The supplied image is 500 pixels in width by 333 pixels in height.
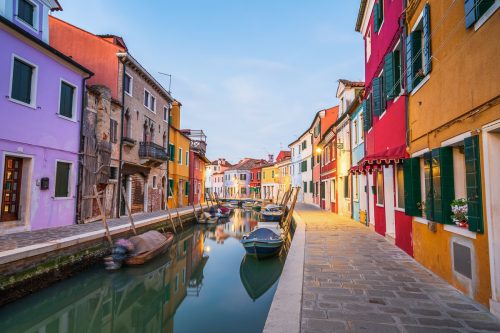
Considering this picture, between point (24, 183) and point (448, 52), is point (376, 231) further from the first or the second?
point (24, 183)

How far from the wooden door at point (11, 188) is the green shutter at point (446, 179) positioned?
11.8 metres

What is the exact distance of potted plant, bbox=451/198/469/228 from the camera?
177 inches

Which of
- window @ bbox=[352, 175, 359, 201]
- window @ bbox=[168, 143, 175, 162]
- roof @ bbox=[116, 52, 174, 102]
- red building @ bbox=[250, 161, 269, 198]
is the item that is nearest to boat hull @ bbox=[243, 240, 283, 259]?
window @ bbox=[352, 175, 359, 201]

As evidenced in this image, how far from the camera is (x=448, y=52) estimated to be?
4902 millimetres

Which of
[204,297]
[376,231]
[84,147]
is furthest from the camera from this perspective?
[84,147]

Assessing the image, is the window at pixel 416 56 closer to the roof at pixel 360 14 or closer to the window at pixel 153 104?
the roof at pixel 360 14

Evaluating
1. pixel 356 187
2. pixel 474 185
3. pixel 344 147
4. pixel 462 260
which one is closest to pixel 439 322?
pixel 462 260

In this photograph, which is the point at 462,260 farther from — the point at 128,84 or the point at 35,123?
the point at 128,84

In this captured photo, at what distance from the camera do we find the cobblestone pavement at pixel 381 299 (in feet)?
11.8

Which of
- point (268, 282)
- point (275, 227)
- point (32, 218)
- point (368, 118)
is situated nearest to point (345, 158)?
point (368, 118)

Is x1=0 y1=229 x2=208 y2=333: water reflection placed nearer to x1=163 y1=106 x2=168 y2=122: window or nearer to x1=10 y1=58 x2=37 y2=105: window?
x1=10 y1=58 x2=37 y2=105: window

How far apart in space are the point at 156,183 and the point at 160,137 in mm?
3349

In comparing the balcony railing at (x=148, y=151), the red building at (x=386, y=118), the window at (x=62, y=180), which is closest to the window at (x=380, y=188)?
the red building at (x=386, y=118)

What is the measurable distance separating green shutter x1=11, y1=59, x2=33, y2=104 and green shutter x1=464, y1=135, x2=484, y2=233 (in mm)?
11934
